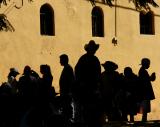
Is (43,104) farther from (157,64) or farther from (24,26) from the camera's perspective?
(157,64)

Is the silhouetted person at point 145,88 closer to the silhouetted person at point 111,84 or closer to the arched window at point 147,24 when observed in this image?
the silhouetted person at point 111,84

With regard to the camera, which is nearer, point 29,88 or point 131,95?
point 29,88

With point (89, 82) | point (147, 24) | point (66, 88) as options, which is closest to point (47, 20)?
point (147, 24)

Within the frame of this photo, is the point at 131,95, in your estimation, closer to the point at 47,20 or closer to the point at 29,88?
the point at 29,88

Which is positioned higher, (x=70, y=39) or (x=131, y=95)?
(x=70, y=39)

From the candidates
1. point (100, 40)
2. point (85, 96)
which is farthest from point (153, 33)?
point (85, 96)

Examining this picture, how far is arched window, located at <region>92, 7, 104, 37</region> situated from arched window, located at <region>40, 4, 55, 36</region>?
2179 mm

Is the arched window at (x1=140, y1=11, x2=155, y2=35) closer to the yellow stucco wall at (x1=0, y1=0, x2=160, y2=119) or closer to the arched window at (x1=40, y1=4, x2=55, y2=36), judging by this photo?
the yellow stucco wall at (x1=0, y1=0, x2=160, y2=119)

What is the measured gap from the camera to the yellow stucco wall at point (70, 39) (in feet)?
A: 76.7

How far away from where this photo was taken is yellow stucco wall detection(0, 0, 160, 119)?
2339 centimetres

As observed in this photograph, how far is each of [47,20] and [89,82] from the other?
1331 cm

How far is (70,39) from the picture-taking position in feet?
82.9

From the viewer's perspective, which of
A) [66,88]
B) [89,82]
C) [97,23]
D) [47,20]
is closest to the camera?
[89,82]

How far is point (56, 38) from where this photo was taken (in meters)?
24.8
